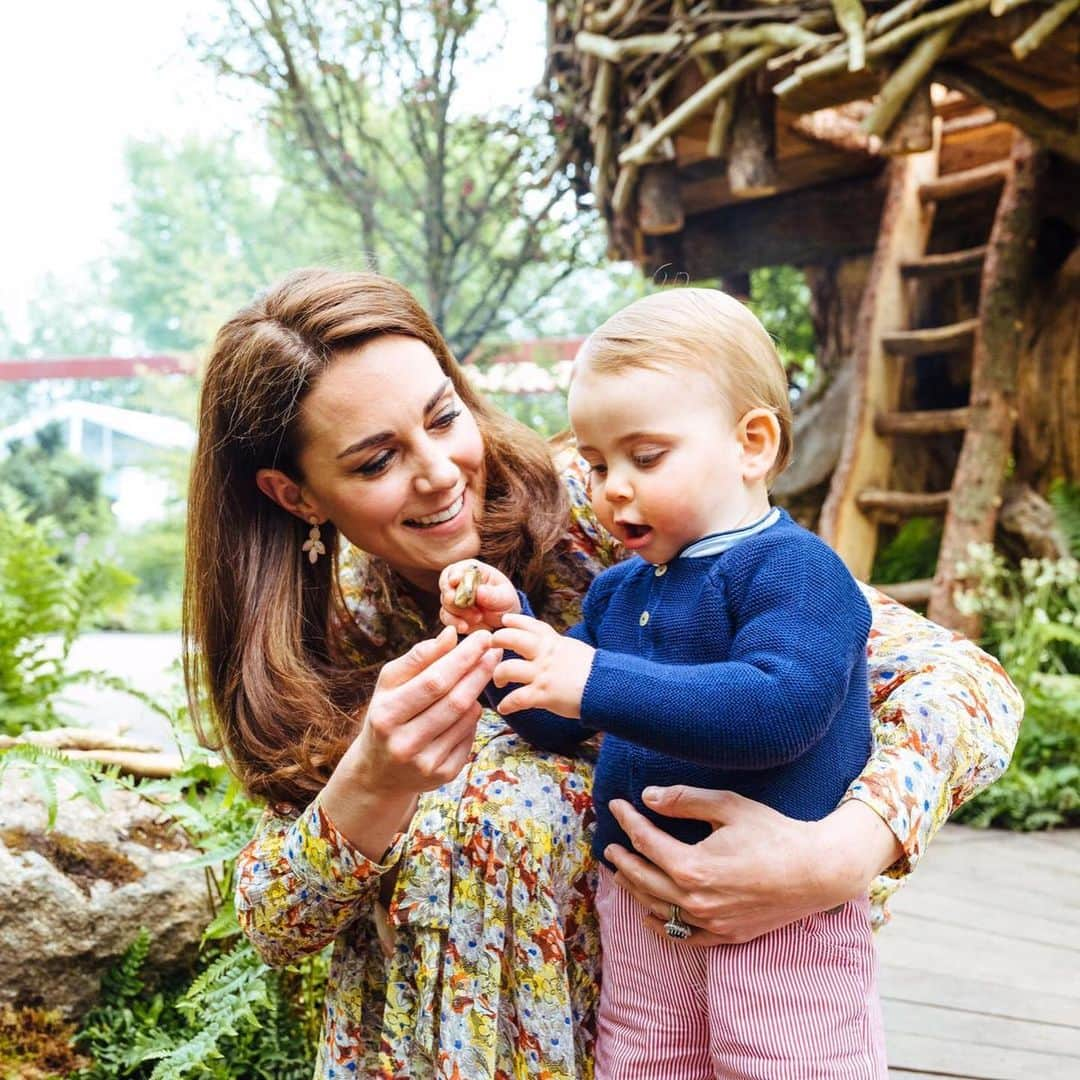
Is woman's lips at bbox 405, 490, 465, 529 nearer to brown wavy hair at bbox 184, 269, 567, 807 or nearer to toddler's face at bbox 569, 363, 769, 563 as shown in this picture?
brown wavy hair at bbox 184, 269, 567, 807

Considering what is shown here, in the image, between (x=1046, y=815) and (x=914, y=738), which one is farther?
(x=1046, y=815)

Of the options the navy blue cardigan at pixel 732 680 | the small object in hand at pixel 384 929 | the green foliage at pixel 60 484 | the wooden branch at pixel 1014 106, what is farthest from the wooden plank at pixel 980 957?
the green foliage at pixel 60 484

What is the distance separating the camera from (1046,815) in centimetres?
373

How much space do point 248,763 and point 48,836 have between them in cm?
79

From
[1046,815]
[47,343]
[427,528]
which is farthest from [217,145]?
[427,528]

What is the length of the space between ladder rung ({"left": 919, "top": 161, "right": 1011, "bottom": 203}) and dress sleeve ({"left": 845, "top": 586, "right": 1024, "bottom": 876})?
3.56m

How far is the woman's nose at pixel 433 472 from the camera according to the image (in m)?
1.64

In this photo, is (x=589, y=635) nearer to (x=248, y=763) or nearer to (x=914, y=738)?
(x=914, y=738)

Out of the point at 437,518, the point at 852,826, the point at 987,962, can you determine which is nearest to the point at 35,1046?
the point at 437,518

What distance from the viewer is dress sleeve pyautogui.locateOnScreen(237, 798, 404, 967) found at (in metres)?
1.50

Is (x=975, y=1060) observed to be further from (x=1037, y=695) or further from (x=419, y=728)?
(x=1037, y=695)

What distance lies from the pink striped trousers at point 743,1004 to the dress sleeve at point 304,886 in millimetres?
318

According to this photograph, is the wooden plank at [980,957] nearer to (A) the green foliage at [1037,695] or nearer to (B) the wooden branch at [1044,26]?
(A) the green foliage at [1037,695]

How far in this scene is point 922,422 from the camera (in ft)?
15.4
